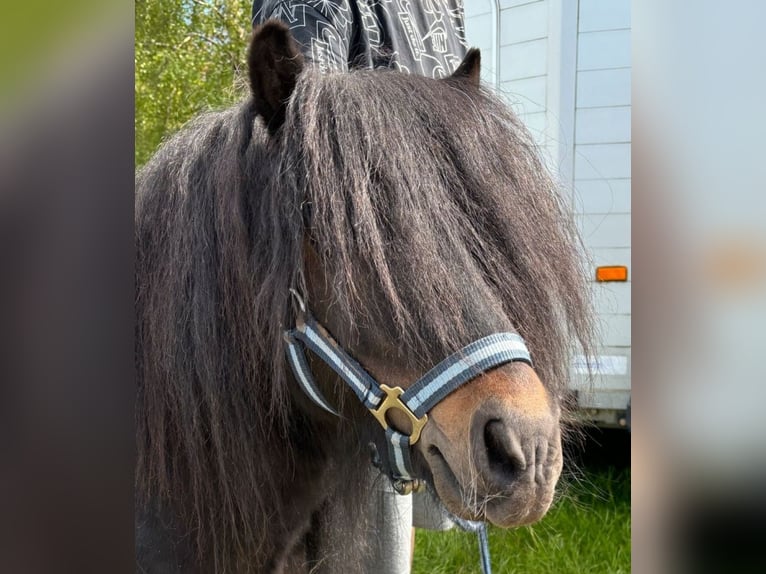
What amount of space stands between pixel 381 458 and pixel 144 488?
1.27 feet

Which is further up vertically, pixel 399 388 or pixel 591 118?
pixel 591 118

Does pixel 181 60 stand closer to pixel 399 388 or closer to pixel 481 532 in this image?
pixel 399 388

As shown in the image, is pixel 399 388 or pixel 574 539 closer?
pixel 399 388

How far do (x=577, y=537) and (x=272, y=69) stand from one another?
115 centimetres

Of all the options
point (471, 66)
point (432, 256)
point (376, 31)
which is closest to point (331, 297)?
point (432, 256)

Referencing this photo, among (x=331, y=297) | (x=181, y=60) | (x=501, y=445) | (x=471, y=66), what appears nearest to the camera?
(x=501, y=445)

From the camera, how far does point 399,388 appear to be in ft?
2.86

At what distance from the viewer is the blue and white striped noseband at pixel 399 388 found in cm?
84

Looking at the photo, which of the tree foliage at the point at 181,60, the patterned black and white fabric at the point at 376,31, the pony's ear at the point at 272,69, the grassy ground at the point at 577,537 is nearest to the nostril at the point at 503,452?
the grassy ground at the point at 577,537

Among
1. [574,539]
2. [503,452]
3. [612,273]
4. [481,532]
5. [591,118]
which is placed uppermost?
[591,118]
